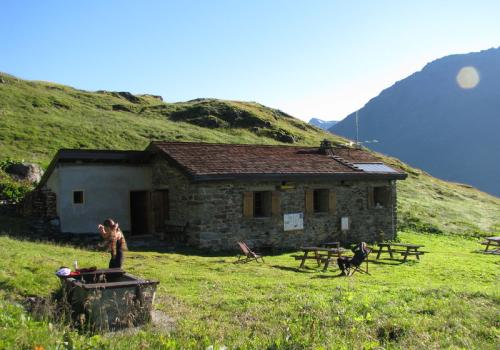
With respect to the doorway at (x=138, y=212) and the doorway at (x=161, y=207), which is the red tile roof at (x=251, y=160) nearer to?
the doorway at (x=161, y=207)

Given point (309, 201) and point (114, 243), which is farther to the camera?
point (309, 201)

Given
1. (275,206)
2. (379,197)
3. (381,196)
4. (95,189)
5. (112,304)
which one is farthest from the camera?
(379,197)

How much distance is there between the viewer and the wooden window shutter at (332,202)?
19719mm

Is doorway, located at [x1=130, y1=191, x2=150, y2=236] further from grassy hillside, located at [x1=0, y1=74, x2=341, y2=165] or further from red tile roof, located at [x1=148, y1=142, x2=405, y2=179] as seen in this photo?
grassy hillside, located at [x1=0, y1=74, x2=341, y2=165]

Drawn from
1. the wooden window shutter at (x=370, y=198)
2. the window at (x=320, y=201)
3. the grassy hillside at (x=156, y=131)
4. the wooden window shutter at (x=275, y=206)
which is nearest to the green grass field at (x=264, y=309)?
the wooden window shutter at (x=275, y=206)

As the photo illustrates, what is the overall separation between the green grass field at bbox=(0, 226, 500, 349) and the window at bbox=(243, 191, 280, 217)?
402 cm

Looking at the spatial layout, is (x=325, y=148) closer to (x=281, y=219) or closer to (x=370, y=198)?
(x=370, y=198)

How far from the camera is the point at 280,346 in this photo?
228 inches

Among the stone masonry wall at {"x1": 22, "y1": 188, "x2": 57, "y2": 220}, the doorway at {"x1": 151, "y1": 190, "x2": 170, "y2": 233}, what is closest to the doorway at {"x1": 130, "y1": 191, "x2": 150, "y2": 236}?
the doorway at {"x1": 151, "y1": 190, "x2": 170, "y2": 233}

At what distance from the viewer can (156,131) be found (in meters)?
40.2

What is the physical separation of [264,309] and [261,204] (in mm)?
11138

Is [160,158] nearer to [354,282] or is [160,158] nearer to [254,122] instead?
[354,282]

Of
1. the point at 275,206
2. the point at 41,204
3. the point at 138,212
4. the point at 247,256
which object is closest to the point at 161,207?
the point at 138,212

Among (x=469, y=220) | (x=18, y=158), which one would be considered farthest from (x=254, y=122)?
(x=18, y=158)
